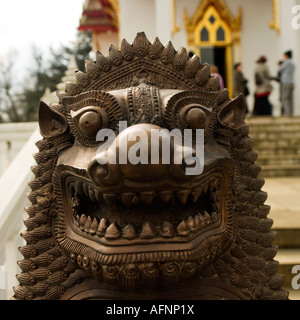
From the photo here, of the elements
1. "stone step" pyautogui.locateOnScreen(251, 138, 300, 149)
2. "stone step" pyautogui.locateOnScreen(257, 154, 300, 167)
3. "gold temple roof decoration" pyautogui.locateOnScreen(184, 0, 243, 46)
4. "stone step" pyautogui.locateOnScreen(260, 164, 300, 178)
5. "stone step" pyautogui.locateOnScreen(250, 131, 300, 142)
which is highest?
"gold temple roof decoration" pyautogui.locateOnScreen(184, 0, 243, 46)

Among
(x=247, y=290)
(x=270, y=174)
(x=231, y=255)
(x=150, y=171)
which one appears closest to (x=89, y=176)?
(x=150, y=171)

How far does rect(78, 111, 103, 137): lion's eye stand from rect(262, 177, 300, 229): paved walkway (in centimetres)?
154

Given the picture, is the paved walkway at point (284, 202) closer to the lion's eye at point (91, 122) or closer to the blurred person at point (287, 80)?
the lion's eye at point (91, 122)

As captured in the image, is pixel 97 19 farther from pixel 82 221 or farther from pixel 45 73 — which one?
pixel 82 221

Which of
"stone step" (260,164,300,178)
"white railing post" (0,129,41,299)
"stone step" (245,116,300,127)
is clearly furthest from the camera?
"stone step" (245,116,300,127)

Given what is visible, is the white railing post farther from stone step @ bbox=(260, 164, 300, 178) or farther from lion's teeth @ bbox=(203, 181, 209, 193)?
stone step @ bbox=(260, 164, 300, 178)

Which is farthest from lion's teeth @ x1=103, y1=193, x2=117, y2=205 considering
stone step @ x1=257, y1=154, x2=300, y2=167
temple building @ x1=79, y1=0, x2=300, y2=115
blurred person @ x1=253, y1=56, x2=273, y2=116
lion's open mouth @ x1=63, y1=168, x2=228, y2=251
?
temple building @ x1=79, y1=0, x2=300, y2=115

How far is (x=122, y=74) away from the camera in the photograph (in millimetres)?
1210

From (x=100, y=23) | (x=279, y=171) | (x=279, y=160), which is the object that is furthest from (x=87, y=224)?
(x=100, y=23)

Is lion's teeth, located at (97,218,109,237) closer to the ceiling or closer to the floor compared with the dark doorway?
closer to the floor

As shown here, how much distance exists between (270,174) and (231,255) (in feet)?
13.8

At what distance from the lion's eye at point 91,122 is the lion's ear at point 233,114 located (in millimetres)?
356

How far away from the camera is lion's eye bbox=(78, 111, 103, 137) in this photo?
1.07 m
